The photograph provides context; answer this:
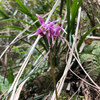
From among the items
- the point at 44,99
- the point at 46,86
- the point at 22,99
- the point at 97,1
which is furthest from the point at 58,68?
the point at 97,1

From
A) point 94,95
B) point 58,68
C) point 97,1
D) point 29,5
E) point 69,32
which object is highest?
point 29,5

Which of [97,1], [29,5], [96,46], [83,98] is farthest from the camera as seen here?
[29,5]

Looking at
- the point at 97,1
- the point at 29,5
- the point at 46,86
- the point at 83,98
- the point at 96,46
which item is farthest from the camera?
the point at 29,5

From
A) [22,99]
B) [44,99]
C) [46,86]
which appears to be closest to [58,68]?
[46,86]

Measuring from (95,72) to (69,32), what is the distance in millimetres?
425

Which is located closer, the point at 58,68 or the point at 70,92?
the point at 70,92

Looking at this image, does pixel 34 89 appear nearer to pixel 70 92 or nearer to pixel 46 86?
pixel 46 86

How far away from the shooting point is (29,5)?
10.3 ft

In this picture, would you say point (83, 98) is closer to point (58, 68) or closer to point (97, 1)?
point (58, 68)

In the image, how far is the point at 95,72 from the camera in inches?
33.2

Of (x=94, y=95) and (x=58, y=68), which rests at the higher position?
(x=58, y=68)

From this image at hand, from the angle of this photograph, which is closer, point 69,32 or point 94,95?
point 94,95

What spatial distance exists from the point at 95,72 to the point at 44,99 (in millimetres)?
453

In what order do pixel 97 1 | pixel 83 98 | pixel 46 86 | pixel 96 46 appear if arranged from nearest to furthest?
1. pixel 83 98
2. pixel 46 86
3. pixel 96 46
4. pixel 97 1
